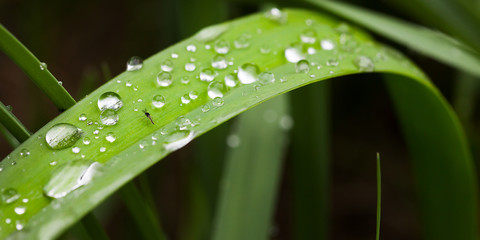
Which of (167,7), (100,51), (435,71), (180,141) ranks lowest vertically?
(180,141)

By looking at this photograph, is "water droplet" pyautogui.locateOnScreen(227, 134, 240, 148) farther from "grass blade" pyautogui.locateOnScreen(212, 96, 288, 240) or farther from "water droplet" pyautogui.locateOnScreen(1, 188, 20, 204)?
"water droplet" pyautogui.locateOnScreen(1, 188, 20, 204)

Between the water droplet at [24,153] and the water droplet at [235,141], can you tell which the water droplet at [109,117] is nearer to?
the water droplet at [24,153]

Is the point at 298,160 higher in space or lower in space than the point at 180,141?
higher

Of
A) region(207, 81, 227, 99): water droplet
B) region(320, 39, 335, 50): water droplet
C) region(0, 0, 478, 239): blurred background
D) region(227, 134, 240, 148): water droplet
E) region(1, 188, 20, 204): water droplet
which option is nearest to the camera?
region(1, 188, 20, 204): water droplet

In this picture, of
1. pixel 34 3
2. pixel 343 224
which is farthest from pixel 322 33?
pixel 34 3

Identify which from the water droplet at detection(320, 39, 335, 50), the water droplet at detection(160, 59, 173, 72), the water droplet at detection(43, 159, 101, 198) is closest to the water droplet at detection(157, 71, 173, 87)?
the water droplet at detection(160, 59, 173, 72)

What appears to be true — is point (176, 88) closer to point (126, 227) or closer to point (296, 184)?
point (296, 184)
